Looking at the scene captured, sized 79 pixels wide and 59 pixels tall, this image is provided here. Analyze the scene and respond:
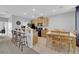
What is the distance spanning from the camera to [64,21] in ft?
30.5

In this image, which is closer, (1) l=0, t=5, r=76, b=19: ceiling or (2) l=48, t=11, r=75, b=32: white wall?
(1) l=0, t=5, r=76, b=19: ceiling

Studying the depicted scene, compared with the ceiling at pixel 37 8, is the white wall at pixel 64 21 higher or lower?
lower

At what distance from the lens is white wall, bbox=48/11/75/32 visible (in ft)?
27.3

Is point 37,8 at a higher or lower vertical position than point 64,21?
higher

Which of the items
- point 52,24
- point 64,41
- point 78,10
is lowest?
point 64,41

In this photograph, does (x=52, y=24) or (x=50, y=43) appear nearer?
(x=50, y=43)

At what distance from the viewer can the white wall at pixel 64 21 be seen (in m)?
8.31

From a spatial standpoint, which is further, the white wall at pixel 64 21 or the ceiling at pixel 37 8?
the white wall at pixel 64 21

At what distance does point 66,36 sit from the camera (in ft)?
16.7

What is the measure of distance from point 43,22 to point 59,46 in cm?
730

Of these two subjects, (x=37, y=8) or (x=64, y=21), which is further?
(x=64, y=21)

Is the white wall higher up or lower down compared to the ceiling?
lower down

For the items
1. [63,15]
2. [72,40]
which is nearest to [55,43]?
[72,40]
